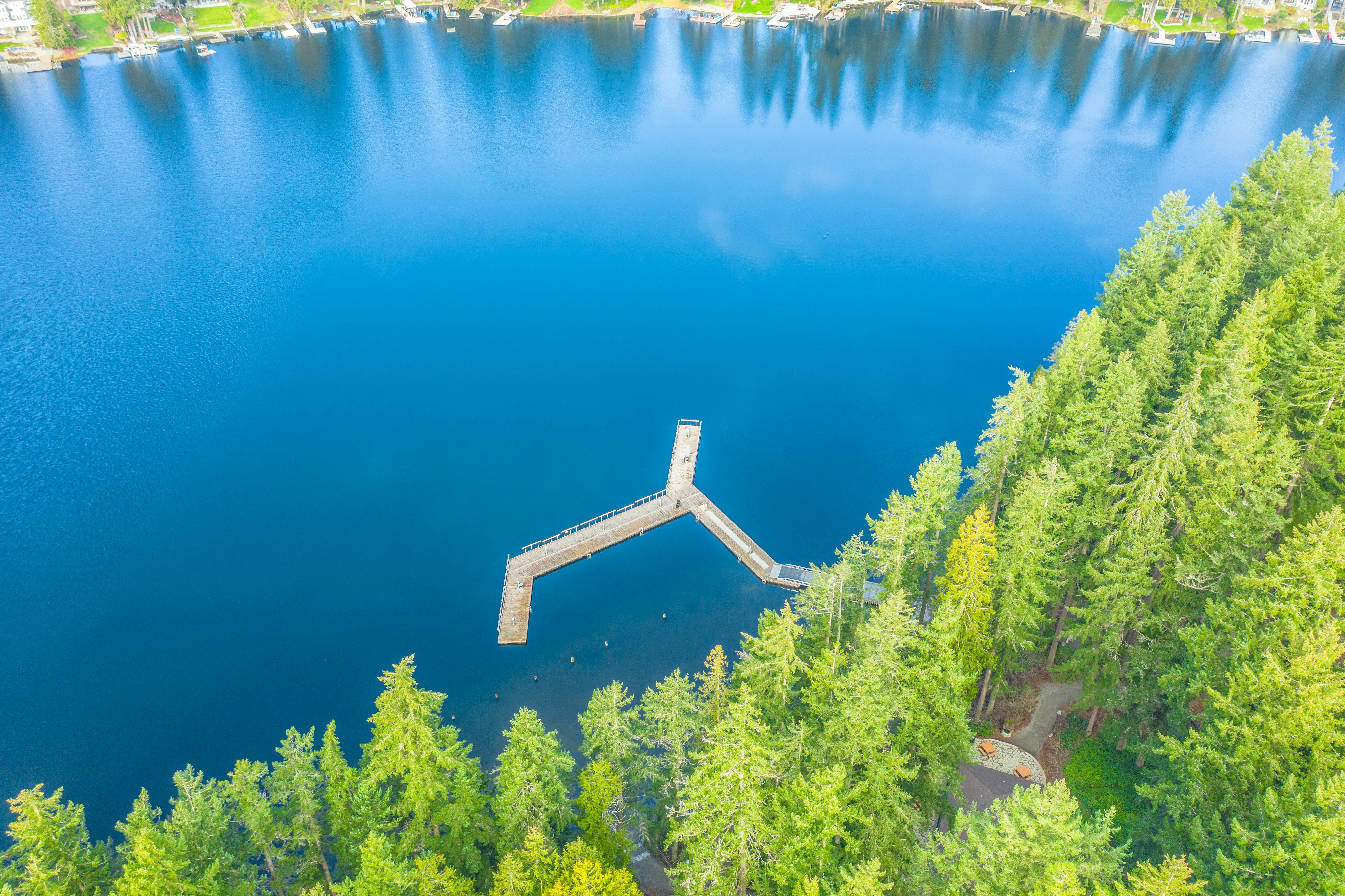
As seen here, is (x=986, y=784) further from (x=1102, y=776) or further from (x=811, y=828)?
(x=811, y=828)

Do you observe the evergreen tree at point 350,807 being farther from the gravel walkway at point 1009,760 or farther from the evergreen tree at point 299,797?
the gravel walkway at point 1009,760

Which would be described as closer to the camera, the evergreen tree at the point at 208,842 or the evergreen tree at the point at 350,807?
the evergreen tree at the point at 208,842

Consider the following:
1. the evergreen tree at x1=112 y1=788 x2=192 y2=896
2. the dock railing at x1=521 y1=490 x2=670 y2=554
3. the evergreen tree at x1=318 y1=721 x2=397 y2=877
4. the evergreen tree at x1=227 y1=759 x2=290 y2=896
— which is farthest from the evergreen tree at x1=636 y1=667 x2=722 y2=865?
the dock railing at x1=521 y1=490 x2=670 y2=554

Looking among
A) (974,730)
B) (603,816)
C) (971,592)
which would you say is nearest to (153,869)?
(603,816)

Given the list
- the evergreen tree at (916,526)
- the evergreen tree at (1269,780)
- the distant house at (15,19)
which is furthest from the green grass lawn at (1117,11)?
the distant house at (15,19)

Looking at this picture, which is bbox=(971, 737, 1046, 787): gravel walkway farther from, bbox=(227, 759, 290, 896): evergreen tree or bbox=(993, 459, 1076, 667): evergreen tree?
bbox=(227, 759, 290, 896): evergreen tree
